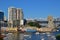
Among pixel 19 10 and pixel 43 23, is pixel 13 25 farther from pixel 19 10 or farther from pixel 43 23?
pixel 43 23

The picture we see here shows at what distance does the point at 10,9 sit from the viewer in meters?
66.9

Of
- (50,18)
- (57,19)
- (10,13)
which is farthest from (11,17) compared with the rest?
(57,19)

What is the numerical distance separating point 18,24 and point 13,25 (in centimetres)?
276

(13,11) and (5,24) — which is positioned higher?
(13,11)

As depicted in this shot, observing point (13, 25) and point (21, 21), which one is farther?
point (21, 21)

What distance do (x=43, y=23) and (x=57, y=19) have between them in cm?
776

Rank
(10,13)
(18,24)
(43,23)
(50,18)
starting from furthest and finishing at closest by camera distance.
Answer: (43,23)
(10,13)
(18,24)
(50,18)

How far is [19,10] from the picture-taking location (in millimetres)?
67438

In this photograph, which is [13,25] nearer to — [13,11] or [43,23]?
[13,11]

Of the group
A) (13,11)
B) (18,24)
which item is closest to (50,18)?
(18,24)

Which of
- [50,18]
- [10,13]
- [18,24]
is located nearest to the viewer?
[50,18]

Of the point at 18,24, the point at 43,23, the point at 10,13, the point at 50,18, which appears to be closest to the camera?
the point at 50,18

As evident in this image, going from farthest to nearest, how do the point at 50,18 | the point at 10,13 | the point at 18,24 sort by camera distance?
1. the point at 10,13
2. the point at 18,24
3. the point at 50,18

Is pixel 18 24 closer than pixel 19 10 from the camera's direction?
Yes
